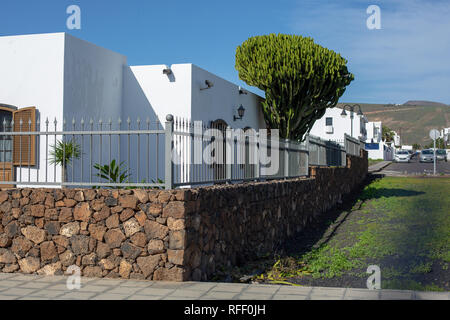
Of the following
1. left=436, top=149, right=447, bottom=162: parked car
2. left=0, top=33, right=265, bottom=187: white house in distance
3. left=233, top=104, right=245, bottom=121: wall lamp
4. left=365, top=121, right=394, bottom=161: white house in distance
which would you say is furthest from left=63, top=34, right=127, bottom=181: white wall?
left=365, top=121, right=394, bottom=161: white house in distance

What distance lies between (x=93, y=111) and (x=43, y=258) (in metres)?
7.17

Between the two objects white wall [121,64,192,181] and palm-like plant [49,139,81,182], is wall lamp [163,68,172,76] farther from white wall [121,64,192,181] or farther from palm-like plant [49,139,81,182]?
palm-like plant [49,139,81,182]

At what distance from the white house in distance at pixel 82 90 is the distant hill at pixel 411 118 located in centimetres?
14515

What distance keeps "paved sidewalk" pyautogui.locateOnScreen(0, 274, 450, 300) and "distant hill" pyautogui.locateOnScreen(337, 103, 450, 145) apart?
153095mm

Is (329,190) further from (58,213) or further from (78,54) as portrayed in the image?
(58,213)

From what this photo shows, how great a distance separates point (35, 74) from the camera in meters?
12.3

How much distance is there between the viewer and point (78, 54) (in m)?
12.6

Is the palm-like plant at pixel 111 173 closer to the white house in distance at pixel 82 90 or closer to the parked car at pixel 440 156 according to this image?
the white house in distance at pixel 82 90

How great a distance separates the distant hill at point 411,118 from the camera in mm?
153125

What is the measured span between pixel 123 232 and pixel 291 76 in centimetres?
1636

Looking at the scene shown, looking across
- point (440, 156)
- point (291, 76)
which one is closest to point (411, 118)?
point (440, 156)

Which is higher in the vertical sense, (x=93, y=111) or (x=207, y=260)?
(x=93, y=111)

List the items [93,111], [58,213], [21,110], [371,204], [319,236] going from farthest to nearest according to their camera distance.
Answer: [371,204] < [93,111] < [21,110] < [319,236] < [58,213]
